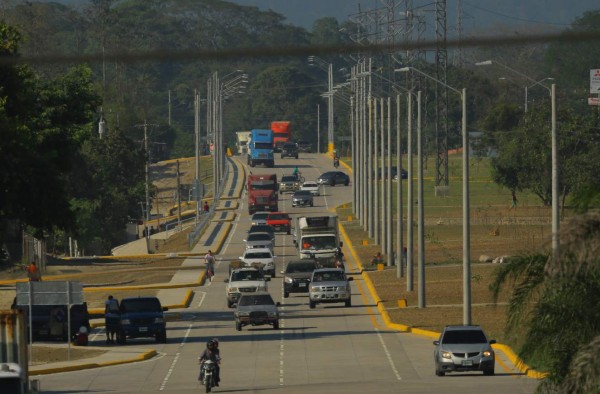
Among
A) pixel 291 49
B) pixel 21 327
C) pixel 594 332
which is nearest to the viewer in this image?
pixel 291 49

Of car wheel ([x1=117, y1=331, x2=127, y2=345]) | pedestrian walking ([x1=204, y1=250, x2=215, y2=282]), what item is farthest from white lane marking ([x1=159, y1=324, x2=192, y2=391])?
pedestrian walking ([x1=204, y1=250, x2=215, y2=282])

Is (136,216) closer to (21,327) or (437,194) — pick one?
(437,194)

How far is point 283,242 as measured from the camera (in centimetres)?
9438

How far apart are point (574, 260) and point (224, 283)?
2076 inches

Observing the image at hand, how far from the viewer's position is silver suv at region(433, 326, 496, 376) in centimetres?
3797

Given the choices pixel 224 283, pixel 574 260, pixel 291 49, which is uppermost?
pixel 291 49

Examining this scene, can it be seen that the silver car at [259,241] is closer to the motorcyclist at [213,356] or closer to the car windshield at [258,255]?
the car windshield at [258,255]

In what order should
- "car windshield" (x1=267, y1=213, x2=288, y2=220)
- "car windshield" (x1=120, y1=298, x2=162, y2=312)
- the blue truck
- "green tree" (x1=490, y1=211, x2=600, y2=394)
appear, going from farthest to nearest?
the blue truck, "car windshield" (x1=267, y1=213, x2=288, y2=220), "car windshield" (x1=120, y1=298, x2=162, y2=312), "green tree" (x1=490, y1=211, x2=600, y2=394)

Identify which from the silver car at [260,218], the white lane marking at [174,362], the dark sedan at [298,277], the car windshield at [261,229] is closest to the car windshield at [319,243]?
the dark sedan at [298,277]

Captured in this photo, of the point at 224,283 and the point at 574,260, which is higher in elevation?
the point at 574,260

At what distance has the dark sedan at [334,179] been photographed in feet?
459

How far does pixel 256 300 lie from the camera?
52312 millimetres

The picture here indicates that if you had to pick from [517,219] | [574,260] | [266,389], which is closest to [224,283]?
[517,219]

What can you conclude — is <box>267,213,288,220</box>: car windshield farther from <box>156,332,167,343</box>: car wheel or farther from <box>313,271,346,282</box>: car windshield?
<box>156,332,167,343</box>: car wheel
